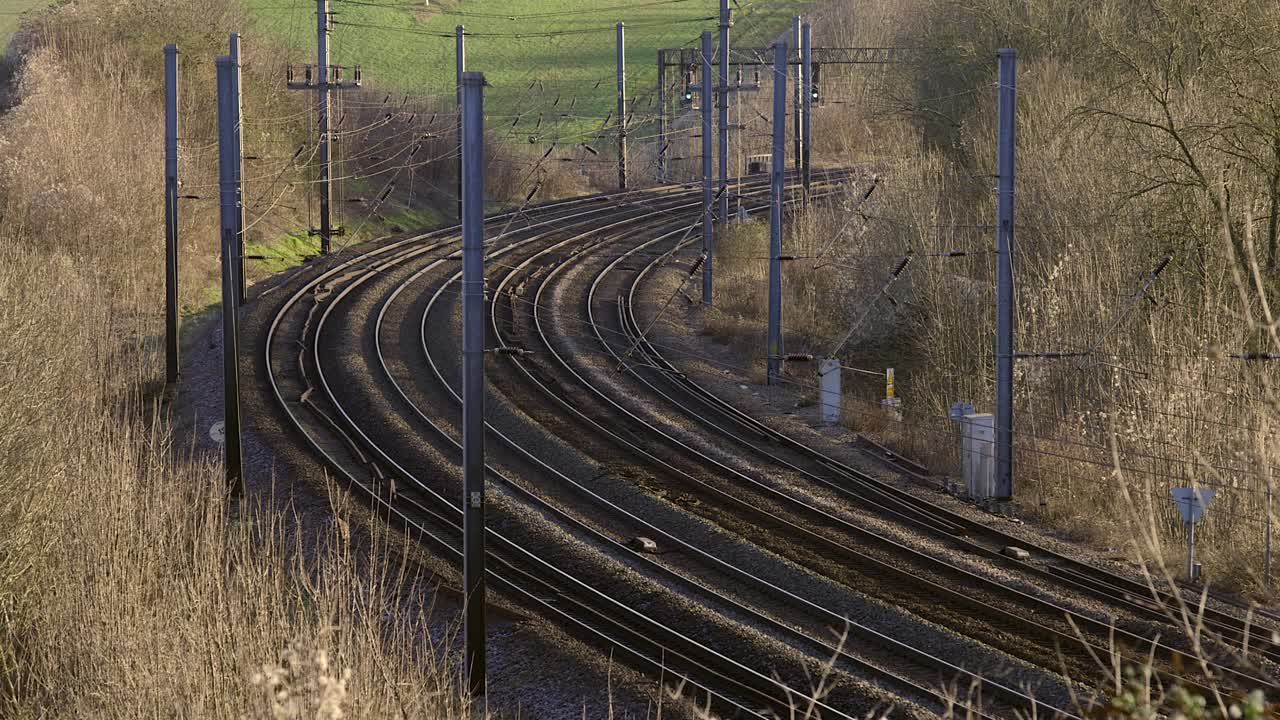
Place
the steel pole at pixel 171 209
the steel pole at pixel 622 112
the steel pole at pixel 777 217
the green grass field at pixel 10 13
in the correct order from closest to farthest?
the steel pole at pixel 171 209 → the steel pole at pixel 777 217 → the steel pole at pixel 622 112 → the green grass field at pixel 10 13

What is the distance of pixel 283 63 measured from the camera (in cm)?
4216

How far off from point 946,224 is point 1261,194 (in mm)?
7465

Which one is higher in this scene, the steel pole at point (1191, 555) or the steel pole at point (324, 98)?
the steel pole at point (324, 98)

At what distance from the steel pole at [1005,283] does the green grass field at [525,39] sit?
5380cm

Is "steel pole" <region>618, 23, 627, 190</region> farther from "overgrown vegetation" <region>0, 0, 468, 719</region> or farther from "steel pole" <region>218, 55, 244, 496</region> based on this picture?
"steel pole" <region>218, 55, 244, 496</region>

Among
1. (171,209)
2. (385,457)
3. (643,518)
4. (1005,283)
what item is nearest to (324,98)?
(171,209)

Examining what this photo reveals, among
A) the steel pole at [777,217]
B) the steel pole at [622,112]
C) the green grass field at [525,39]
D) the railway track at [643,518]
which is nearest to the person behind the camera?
the railway track at [643,518]

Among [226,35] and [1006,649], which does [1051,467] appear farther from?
[226,35]

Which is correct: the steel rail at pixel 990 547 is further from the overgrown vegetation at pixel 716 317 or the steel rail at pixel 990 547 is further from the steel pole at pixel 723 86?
the steel pole at pixel 723 86

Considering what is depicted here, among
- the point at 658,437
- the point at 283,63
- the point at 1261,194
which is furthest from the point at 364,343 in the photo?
the point at 283,63

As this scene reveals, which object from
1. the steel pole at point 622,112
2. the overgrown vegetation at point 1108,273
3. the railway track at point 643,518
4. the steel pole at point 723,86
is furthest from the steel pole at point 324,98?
the overgrown vegetation at point 1108,273

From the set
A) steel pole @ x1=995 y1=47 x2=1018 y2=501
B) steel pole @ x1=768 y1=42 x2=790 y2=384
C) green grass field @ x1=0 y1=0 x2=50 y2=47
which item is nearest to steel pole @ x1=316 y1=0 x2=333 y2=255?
steel pole @ x1=768 y1=42 x2=790 y2=384

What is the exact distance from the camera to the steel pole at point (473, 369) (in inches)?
385

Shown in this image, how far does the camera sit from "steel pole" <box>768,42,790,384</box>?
68.6 ft
